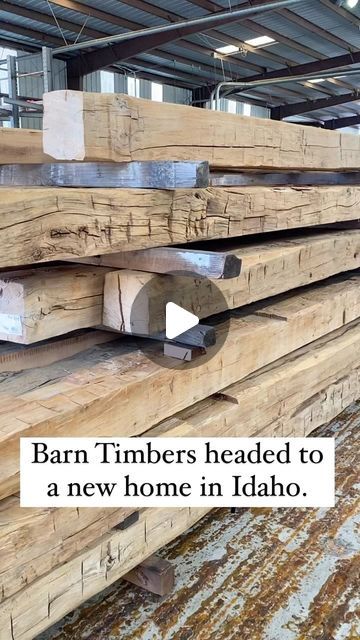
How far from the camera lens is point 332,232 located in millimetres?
3330

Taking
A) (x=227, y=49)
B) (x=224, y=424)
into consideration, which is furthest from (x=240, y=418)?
(x=227, y=49)

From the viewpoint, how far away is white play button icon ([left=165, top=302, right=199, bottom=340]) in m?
1.88

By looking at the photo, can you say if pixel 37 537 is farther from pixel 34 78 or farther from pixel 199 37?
pixel 34 78

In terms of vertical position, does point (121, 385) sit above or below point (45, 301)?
below

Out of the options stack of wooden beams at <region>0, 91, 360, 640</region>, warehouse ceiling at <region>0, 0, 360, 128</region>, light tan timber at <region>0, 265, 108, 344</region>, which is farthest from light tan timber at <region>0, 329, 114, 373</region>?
warehouse ceiling at <region>0, 0, 360, 128</region>

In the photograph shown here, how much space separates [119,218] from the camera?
1.63m

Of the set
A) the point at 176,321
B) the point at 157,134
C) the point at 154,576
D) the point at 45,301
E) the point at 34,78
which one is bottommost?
the point at 154,576

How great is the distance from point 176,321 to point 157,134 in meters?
0.60

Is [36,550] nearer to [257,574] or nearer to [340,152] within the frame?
[257,574]

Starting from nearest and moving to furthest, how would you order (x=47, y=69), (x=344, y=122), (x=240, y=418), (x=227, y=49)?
(x=240, y=418), (x=47, y=69), (x=227, y=49), (x=344, y=122)

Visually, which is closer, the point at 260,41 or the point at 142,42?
the point at 142,42

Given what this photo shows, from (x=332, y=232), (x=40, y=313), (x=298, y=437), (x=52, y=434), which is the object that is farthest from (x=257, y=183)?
(x=52, y=434)

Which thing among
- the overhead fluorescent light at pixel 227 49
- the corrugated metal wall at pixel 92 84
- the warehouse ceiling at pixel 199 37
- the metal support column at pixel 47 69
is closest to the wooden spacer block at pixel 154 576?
the warehouse ceiling at pixel 199 37

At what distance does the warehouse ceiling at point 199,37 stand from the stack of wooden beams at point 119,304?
14.7 feet
